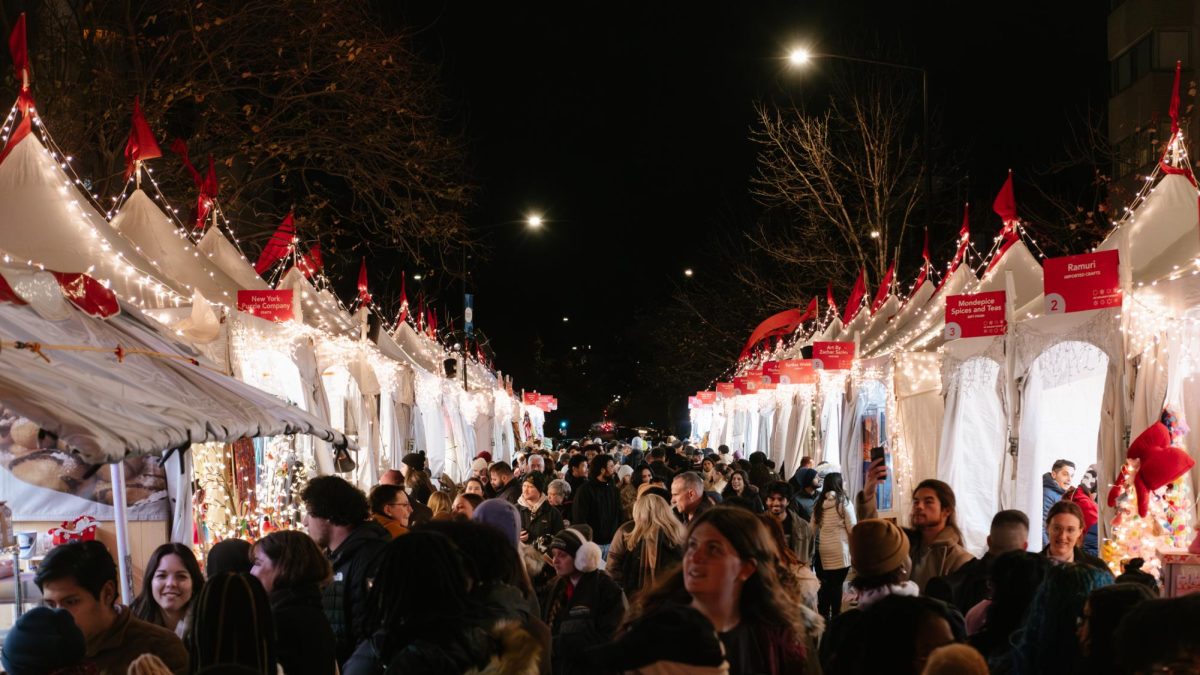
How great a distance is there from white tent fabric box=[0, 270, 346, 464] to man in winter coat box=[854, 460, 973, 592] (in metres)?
4.23

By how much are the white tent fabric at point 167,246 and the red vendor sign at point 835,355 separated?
9839mm

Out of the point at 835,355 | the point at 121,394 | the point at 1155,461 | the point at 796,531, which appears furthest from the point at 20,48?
the point at 835,355

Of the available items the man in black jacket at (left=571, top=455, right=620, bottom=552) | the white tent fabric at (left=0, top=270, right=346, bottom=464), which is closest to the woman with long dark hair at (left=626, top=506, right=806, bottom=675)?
the white tent fabric at (left=0, top=270, right=346, bottom=464)

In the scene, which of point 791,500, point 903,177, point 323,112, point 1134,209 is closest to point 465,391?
point 323,112

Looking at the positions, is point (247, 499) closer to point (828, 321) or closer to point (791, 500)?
point (791, 500)

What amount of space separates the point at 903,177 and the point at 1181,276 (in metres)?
22.9

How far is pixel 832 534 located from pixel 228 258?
25.6 feet

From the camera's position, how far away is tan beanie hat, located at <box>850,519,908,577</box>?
18.0ft

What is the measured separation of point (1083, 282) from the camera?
11.0 metres

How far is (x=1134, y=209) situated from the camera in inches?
504

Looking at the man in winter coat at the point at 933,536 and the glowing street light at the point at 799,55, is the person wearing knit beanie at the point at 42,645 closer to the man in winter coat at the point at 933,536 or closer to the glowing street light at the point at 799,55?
the man in winter coat at the point at 933,536

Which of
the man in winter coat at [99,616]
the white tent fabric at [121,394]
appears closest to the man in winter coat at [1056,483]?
the white tent fabric at [121,394]

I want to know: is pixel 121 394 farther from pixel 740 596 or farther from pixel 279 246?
pixel 279 246

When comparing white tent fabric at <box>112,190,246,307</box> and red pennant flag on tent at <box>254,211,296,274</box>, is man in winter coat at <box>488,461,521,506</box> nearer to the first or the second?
white tent fabric at <box>112,190,246,307</box>
